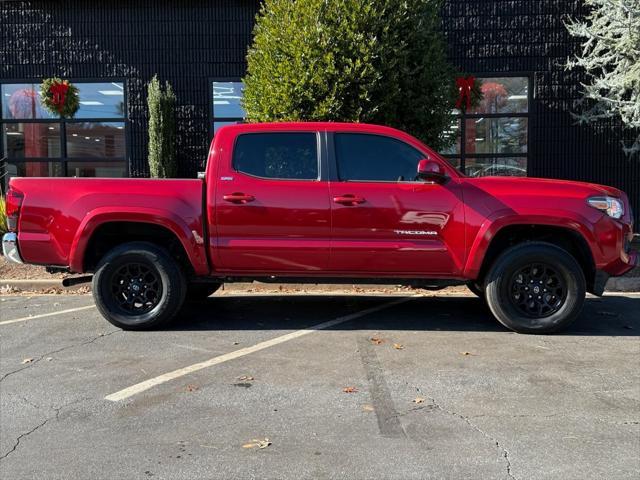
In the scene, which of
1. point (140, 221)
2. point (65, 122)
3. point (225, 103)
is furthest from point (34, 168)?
point (140, 221)

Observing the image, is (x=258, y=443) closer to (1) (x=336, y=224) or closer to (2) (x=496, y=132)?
(1) (x=336, y=224)

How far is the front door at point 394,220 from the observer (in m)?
5.52

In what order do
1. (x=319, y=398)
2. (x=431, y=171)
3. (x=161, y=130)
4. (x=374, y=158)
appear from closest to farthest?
1. (x=319, y=398)
2. (x=431, y=171)
3. (x=374, y=158)
4. (x=161, y=130)

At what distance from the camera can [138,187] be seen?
5.66 m

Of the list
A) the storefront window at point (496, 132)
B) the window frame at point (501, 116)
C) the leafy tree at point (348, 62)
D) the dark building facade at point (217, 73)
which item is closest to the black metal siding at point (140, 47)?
the dark building facade at point (217, 73)

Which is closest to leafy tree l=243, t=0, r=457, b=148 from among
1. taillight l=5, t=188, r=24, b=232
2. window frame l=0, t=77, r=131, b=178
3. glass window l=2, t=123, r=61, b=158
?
taillight l=5, t=188, r=24, b=232

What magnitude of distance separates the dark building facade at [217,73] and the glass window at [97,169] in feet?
0.35

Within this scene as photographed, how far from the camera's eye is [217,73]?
11.9 meters

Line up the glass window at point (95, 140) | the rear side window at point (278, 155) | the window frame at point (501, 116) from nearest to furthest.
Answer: the rear side window at point (278, 155)
the window frame at point (501, 116)
the glass window at point (95, 140)

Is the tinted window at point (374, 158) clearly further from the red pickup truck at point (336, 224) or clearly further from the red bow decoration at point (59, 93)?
the red bow decoration at point (59, 93)

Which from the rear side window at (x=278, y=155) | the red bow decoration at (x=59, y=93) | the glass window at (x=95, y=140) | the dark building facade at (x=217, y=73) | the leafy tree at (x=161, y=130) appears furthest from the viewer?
the glass window at (x=95, y=140)

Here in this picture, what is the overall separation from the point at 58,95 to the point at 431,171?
31.1ft

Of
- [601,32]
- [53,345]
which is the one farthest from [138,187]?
[601,32]

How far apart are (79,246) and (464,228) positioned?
3.80m
